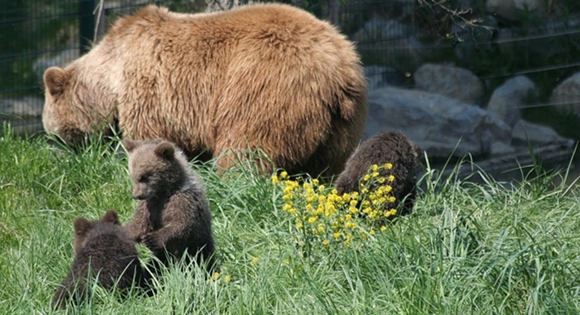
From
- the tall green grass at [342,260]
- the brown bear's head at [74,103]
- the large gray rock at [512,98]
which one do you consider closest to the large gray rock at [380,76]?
the large gray rock at [512,98]

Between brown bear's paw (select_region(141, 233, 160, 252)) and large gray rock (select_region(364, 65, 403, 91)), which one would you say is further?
large gray rock (select_region(364, 65, 403, 91))

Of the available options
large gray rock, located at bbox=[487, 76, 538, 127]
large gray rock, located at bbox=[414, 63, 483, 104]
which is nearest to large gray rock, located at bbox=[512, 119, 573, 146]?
large gray rock, located at bbox=[487, 76, 538, 127]

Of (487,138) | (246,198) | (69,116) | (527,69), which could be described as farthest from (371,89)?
(246,198)

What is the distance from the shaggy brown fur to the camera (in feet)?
25.6

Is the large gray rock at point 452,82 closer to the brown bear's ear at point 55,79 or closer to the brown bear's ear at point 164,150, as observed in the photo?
the brown bear's ear at point 55,79

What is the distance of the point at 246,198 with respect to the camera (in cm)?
662

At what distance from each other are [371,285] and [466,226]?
686 mm

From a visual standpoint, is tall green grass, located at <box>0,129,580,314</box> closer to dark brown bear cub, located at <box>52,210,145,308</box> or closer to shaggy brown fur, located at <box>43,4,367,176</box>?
dark brown bear cub, located at <box>52,210,145,308</box>

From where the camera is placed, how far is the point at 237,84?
7.96 m

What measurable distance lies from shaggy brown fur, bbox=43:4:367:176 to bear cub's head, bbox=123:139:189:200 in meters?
2.34

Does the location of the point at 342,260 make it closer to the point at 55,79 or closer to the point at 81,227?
the point at 81,227

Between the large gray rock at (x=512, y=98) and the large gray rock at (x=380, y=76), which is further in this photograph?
the large gray rock at (x=512, y=98)

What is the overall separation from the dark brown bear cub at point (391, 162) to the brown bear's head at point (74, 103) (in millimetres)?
2662

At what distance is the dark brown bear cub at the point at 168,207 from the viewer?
17.6 ft
